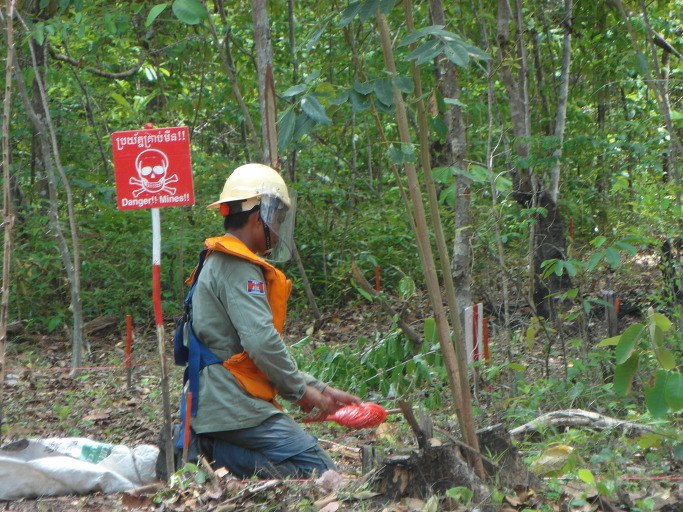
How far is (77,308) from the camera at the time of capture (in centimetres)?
Result: 783

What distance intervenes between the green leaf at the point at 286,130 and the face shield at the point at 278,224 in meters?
0.88

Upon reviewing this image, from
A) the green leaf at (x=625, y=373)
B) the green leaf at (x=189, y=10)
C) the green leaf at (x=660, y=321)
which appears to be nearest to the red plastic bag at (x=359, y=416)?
the green leaf at (x=625, y=373)

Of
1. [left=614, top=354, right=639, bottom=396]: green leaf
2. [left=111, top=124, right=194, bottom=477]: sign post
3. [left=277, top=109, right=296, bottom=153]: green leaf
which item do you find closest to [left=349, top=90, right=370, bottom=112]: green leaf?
[left=277, top=109, right=296, bottom=153]: green leaf

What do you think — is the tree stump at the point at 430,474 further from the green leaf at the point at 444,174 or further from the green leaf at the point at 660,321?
the green leaf at the point at 444,174

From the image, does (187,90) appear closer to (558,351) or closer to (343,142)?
(343,142)

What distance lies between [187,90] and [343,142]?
2.21m

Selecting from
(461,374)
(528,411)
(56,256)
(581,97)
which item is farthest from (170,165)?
(581,97)

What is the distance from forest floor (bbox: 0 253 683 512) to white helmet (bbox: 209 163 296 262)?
1223mm

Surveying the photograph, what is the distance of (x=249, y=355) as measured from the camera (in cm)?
393

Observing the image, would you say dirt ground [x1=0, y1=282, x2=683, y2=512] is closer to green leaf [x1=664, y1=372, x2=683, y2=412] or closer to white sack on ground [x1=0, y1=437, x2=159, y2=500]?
white sack on ground [x1=0, y1=437, x2=159, y2=500]

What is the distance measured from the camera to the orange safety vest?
3947 mm

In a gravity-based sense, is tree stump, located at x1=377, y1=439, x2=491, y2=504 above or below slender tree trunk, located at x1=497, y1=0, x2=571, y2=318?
below

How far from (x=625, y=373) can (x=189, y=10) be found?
3802 mm

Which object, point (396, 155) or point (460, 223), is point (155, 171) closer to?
point (396, 155)
